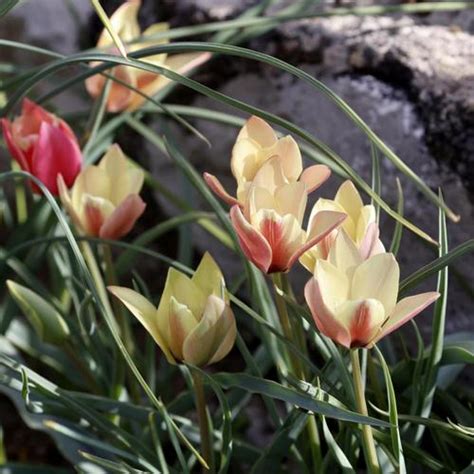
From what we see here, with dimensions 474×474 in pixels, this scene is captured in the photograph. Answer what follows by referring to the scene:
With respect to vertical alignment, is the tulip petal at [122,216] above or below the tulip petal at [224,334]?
above

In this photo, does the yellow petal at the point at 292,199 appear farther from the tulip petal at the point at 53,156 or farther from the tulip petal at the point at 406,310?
the tulip petal at the point at 53,156

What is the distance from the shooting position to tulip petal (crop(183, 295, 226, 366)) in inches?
24.8

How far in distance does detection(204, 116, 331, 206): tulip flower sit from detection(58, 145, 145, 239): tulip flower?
0.14 metres

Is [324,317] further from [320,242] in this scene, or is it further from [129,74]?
[129,74]

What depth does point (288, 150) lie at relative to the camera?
0.67 meters

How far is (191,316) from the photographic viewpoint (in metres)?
0.64

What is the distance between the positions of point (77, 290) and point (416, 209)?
1.29 ft

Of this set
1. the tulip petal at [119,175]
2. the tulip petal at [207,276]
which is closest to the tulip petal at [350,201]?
the tulip petal at [207,276]

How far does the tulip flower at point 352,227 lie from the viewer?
627 mm

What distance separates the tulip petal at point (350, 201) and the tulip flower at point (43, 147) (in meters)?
0.27

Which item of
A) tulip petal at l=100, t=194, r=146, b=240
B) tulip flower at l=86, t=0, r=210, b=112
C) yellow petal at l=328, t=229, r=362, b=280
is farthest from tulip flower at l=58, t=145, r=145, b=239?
yellow petal at l=328, t=229, r=362, b=280

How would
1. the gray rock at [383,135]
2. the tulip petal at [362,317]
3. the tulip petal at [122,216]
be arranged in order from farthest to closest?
the gray rock at [383,135], the tulip petal at [122,216], the tulip petal at [362,317]

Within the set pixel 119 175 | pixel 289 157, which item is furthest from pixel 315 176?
pixel 119 175

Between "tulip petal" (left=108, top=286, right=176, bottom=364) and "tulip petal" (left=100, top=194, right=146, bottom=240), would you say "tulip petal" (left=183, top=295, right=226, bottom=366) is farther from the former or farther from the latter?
"tulip petal" (left=100, top=194, right=146, bottom=240)
